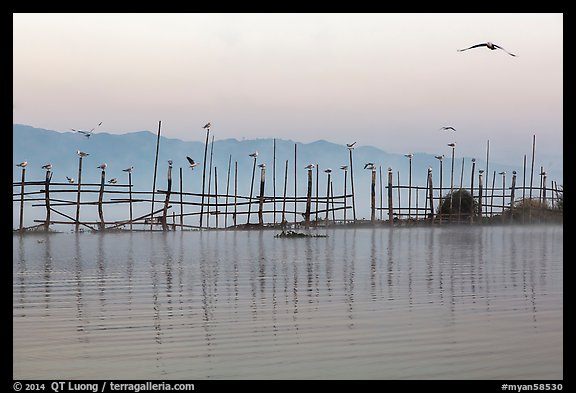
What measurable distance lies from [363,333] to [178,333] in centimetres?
210

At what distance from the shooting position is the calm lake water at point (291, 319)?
9148 mm

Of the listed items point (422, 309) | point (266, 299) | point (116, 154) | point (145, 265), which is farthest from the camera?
point (116, 154)

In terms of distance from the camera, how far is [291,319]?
476 inches

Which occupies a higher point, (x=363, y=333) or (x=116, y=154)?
(x=116, y=154)

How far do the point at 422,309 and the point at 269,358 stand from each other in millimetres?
3910

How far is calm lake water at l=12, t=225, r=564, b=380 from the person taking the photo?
360 inches

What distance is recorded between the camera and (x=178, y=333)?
1111cm


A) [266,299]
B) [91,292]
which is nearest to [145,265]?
[91,292]
